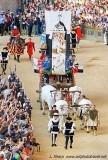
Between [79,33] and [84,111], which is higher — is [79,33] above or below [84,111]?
above

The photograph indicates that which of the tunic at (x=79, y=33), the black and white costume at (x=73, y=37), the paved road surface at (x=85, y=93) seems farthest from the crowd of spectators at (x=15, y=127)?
the tunic at (x=79, y=33)

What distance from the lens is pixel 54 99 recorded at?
28125 millimetres

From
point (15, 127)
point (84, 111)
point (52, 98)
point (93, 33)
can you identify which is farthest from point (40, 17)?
point (15, 127)

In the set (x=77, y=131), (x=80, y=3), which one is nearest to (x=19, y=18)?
(x=80, y=3)

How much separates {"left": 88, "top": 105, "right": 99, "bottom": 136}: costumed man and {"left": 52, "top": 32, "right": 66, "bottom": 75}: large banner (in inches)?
151

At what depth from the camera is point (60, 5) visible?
51.0m

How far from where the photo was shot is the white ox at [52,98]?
26.6 meters

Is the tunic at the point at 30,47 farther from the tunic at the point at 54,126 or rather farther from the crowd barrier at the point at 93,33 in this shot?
the tunic at the point at 54,126

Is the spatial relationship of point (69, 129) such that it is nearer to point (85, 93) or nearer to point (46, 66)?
point (46, 66)

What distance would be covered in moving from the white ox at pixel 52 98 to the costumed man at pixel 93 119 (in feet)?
3.75

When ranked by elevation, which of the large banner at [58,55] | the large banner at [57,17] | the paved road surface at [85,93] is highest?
the large banner at [57,17]

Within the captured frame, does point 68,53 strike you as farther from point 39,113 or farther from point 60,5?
point 60,5

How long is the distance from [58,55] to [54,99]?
2.24m

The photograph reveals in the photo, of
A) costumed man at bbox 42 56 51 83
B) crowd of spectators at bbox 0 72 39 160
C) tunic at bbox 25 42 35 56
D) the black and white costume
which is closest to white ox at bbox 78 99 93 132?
crowd of spectators at bbox 0 72 39 160
